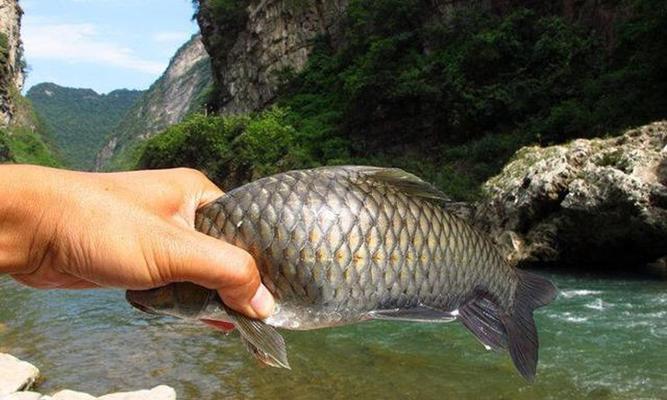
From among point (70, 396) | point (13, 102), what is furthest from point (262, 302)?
point (13, 102)

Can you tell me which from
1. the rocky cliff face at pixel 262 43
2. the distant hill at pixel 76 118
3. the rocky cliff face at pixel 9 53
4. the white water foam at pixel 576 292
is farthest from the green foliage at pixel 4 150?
the distant hill at pixel 76 118

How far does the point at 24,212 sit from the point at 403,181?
1197mm

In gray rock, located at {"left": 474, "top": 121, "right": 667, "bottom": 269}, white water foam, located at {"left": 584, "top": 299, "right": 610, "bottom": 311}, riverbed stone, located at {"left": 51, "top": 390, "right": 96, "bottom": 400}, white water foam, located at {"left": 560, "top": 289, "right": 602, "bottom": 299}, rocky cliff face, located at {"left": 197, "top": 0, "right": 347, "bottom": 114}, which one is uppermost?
rocky cliff face, located at {"left": 197, "top": 0, "right": 347, "bottom": 114}

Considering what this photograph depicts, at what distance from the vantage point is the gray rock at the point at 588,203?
47.4ft

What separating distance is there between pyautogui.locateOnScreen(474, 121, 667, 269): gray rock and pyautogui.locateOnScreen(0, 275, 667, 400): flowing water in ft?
7.73

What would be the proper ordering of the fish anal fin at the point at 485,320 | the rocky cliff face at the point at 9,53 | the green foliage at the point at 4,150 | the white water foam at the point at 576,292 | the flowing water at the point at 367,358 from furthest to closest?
the rocky cliff face at the point at 9,53 < the green foliage at the point at 4,150 < the white water foam at the point at 576,292 < the flowing water at the point at 367,358 < the fish anal fin at the point at 485,320

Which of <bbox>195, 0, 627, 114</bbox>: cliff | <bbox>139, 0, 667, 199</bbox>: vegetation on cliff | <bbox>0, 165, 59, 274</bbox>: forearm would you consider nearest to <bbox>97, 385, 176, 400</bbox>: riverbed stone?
<bbox>0, 165, 59, 274</bbox>: forearm

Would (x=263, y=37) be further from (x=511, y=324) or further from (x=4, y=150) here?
(x=511, y=324)

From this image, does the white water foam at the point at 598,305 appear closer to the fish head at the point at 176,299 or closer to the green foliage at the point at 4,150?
the fish head at the point at 176,299

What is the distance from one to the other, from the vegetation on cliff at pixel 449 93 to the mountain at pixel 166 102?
295 ft

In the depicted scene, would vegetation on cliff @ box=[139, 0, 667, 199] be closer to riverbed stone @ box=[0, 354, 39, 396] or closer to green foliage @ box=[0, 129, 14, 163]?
riverbed stone @ box=[0, 354, 39, 396]

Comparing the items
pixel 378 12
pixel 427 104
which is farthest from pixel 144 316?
pixel 378 12

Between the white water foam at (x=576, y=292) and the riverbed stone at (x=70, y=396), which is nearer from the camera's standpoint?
the riverbed stone at (x=70, y=396)

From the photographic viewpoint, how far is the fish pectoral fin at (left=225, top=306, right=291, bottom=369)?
6.53 ft
